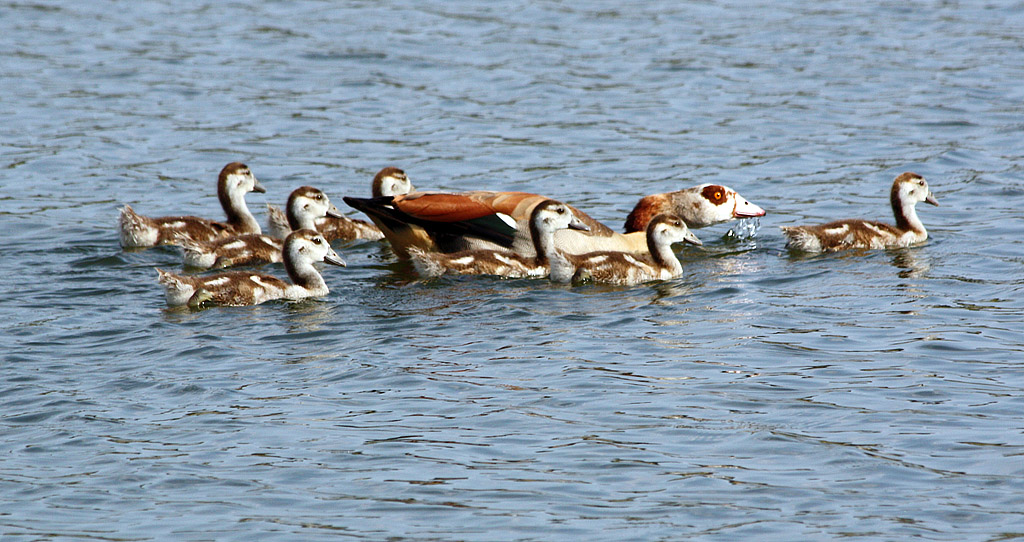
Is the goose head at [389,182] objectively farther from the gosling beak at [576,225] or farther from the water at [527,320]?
the gosling beak at [576,225]

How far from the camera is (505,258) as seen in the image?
11.6 m

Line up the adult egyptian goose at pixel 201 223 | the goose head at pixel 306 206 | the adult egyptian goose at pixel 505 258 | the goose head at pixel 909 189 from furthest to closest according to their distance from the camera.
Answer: the goose head at pixel 306 206 < the goose head at pixel 909 189 < the adult egyptian goose at pixel 201 223 < the adult egyptian goose at pixel 505 258

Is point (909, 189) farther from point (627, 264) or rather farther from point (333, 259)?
point (333, 259)

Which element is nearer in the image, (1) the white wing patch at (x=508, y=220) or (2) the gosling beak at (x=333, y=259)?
(2) the gosling beak at (x=333, y=259)

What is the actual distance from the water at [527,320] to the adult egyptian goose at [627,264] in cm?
29

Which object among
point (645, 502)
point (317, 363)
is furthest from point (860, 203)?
point (645, 502)

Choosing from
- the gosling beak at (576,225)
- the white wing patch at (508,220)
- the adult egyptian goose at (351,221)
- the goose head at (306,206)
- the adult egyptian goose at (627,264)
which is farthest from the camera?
the adult egyptian goose at (351,221)

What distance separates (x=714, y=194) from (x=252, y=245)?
14.5ft

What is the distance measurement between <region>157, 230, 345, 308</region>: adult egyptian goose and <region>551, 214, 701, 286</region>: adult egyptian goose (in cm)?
194

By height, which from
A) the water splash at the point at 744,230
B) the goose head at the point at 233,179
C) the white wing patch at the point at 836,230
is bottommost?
the water splash at the point at 744,230

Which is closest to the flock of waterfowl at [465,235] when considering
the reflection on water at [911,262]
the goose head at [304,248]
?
the goose head at [304,248]

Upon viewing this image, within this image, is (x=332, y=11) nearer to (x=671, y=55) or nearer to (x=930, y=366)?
(x=671, y=55)

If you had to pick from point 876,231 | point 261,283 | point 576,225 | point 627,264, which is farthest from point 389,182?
point 876,231

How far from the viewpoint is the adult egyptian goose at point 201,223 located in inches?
486
